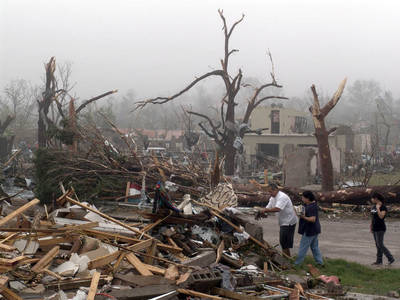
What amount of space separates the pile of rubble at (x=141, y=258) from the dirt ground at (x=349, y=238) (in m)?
1.76

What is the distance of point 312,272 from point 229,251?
4.63 feet

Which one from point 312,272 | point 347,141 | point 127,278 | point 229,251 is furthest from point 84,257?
point 347,141

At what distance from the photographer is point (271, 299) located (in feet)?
20.1

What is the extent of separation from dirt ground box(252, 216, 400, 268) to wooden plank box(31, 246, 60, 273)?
16.7 ft

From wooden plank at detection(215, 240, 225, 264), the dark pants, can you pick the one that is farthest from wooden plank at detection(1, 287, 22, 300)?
the dark pants

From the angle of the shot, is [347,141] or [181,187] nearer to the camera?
[181,187]

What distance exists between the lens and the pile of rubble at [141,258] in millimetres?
5602

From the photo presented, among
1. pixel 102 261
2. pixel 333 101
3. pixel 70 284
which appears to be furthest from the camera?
pixel 333 101

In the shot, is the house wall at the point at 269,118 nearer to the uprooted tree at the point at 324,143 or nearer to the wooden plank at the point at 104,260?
the uprooted tree at the point at 324,143

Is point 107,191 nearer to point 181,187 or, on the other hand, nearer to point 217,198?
point 181,187

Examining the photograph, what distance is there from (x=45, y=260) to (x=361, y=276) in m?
5.02

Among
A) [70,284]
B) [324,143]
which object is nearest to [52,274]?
[70,284]

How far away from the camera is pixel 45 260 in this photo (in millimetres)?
6094

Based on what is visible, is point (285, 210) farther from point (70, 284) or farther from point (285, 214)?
point (70, 284)
